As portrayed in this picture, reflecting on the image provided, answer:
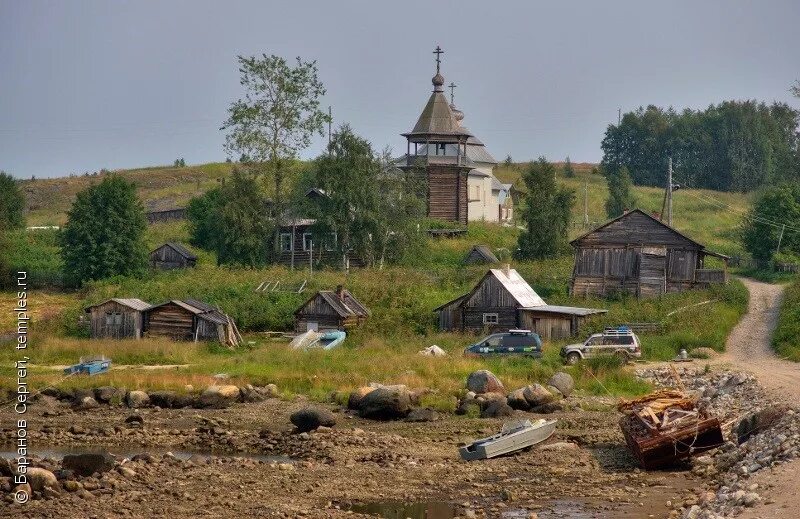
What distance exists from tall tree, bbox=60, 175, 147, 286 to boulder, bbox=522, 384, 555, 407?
3156 centimetres

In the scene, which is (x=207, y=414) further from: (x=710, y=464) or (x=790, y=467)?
(x=790, y=467)

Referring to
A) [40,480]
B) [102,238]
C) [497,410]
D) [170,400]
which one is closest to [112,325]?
[102,238]

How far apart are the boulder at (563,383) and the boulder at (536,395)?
59.5 inches

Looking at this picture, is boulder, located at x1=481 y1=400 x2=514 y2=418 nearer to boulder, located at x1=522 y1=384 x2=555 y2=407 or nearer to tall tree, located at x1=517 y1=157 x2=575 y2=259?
boulder, located at x1=522 y1=384 x2=555 y2=407

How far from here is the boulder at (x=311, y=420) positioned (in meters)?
34.3

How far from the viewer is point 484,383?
38438 millimetres

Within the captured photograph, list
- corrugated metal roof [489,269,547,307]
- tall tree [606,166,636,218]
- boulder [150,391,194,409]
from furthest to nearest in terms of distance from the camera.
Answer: tall tree [606,166,636,218] → corrugated metal roof [489,269,547,307] → boulder [150,391,194,409]

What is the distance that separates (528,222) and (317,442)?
36197mm

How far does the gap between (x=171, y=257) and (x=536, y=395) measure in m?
36.6

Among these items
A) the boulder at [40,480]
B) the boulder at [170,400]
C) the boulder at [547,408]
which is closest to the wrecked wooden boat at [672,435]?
the boulder at [547,408]

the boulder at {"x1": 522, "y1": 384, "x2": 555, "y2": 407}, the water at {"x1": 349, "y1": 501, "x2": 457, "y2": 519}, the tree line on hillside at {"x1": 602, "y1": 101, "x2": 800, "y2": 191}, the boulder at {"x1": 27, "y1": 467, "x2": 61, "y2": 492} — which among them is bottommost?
the water at {"x1": 349, "y1": 501, "x2": 457, "y2": 519}

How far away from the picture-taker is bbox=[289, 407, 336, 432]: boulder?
34.3 meters

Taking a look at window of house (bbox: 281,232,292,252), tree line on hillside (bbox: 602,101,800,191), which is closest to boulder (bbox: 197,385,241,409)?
window of house (bbox: 281,232,292,252)

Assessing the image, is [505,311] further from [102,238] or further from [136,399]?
[102,238]
